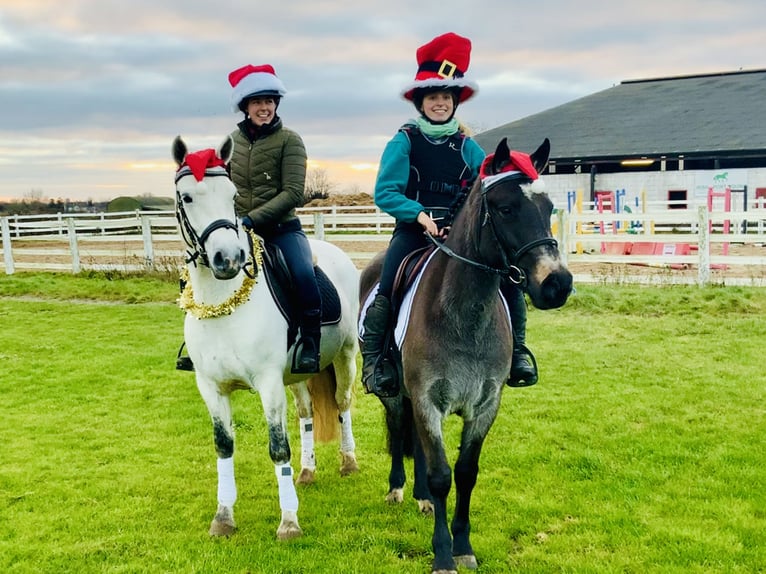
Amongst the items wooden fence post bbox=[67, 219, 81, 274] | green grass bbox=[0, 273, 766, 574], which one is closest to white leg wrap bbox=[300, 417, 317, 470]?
green grass bbox=[0, 273, 766, 574]

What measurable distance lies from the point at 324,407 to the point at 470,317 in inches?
92.5

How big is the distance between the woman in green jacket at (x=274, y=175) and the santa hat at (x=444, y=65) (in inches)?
36.9

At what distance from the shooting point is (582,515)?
4.68 meters

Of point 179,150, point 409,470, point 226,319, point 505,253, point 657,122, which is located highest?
point 657,122

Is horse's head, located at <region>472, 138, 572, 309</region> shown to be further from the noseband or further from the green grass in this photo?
the green grass

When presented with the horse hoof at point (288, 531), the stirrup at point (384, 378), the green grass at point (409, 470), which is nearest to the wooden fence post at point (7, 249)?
the green grass at point (409, 470)

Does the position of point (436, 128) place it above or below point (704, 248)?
above

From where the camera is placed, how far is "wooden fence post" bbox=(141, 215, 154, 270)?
17500 mm

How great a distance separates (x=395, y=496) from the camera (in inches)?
198

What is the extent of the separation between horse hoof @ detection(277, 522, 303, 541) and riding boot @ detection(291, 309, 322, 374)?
3.41 feet

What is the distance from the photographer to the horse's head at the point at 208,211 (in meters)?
3.82

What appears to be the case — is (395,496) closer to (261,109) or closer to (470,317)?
(470,317)

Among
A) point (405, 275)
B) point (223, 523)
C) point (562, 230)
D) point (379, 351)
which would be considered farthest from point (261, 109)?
point (562, 230)

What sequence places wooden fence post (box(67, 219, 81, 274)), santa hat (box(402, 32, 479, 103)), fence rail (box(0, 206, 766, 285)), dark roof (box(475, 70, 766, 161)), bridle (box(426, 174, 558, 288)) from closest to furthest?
bridle (box(426, 174, 558, 288))
santa hat (box(402, 32, 479, 103))
fence rail (box(0, 206, 766, 285))
wooden fence post (box(67, 219, 81, 274))
dark roof (box(475, 70, 766, 161))
